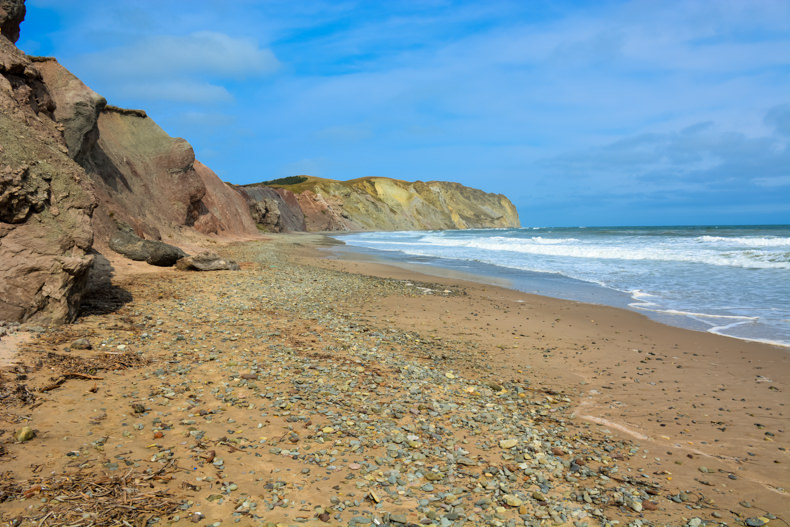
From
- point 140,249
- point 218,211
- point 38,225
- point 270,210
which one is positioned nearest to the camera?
point 38,225

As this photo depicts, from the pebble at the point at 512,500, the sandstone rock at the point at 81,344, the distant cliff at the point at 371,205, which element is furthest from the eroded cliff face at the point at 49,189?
the distant cliff at the point at 371,205

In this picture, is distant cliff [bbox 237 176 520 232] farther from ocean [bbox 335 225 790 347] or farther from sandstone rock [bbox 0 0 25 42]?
sandstone rock [bbox 0 0 25 42]

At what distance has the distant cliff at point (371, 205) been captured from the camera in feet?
196

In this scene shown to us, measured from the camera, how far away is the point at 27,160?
6.97 metres

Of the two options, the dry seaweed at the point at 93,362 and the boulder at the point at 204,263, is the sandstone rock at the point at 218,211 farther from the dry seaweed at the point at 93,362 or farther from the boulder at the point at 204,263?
the dry seaweed at the point at 93,362

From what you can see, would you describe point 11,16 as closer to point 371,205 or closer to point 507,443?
point 507,443

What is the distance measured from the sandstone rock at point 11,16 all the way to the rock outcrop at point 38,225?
247 inches

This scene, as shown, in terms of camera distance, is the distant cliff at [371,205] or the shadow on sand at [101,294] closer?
the shadow on sand at [101,294]

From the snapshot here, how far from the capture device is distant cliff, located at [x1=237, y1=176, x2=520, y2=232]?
196 feet

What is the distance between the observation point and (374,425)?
4516mm

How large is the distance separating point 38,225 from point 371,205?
92.3m

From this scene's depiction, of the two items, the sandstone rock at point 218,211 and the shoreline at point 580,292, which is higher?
the sandstone rock at point 218,211

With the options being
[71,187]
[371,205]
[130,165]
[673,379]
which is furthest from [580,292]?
[371,205]

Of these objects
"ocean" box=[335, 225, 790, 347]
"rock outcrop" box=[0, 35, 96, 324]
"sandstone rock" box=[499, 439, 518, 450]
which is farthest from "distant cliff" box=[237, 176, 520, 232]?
"sandstone rock" box=[499, 439, 518, 450]
